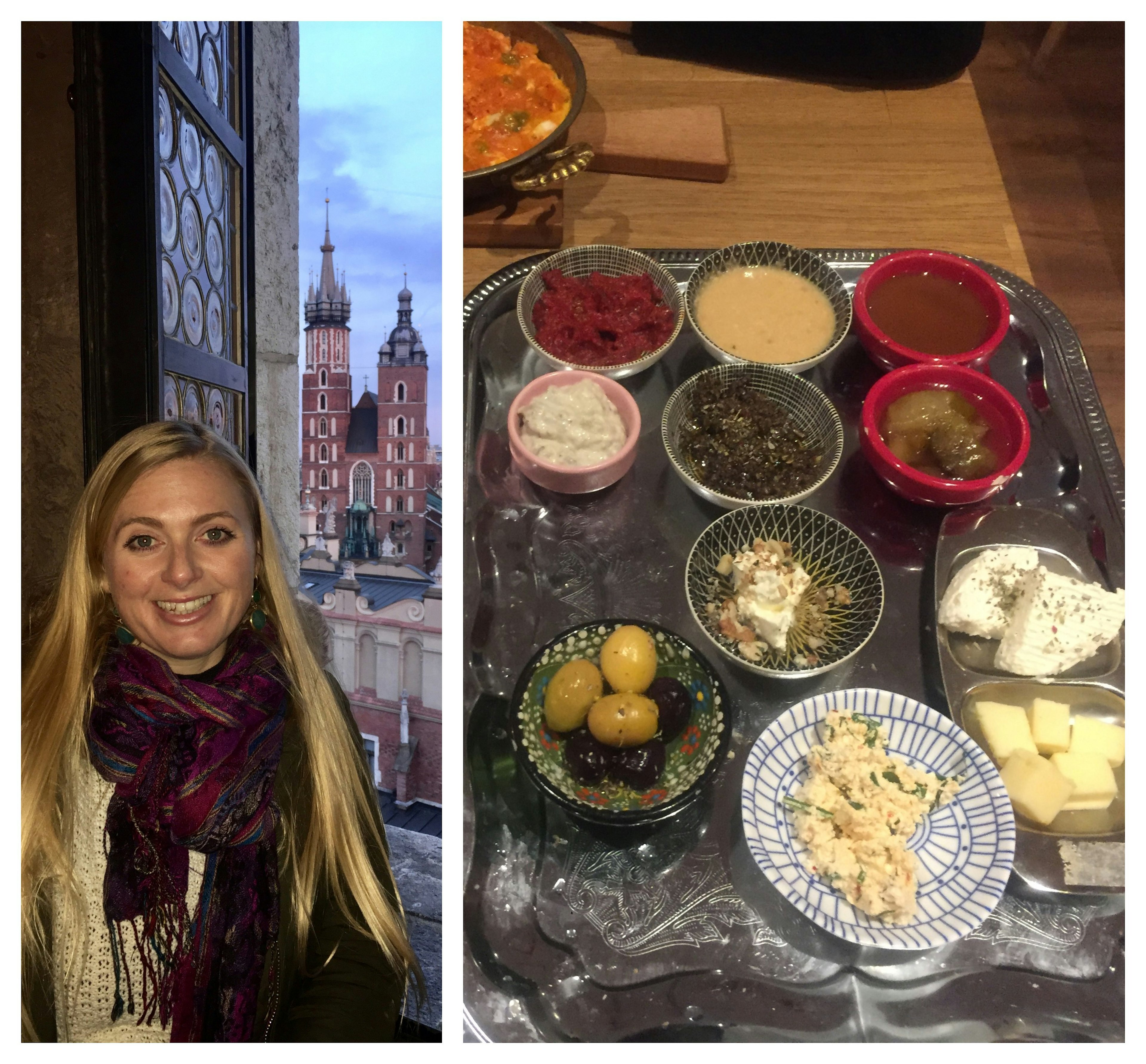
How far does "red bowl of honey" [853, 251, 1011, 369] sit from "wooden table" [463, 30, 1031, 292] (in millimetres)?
232

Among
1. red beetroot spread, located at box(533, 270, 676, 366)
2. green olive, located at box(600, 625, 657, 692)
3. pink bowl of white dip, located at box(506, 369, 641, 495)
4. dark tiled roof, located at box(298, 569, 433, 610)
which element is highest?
red beetroot spread, located at box(533, 270, 676, 366)

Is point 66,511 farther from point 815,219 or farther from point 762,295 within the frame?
point 815,219

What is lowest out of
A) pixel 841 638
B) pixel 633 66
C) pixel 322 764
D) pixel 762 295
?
pixel 322 764

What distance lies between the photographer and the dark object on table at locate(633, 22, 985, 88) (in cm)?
203

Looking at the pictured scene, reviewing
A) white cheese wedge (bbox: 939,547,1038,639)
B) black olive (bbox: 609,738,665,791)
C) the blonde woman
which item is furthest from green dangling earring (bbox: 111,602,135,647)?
white cheese wedge (bbox: 939,547,1038,639)

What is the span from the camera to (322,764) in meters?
1.20

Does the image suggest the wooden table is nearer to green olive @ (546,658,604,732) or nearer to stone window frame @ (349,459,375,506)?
stone window frame @ (349,459,375,506)

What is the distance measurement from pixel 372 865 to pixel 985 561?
3.67 feet

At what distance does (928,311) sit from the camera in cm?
160

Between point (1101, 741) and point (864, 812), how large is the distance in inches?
16.2

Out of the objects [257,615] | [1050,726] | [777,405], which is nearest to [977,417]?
[777,405]

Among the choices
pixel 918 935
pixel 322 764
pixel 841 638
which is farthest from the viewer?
pixel 841 638

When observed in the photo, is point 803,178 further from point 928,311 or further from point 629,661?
point 629,661

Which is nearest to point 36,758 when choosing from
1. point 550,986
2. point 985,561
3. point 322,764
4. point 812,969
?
point 322,764
